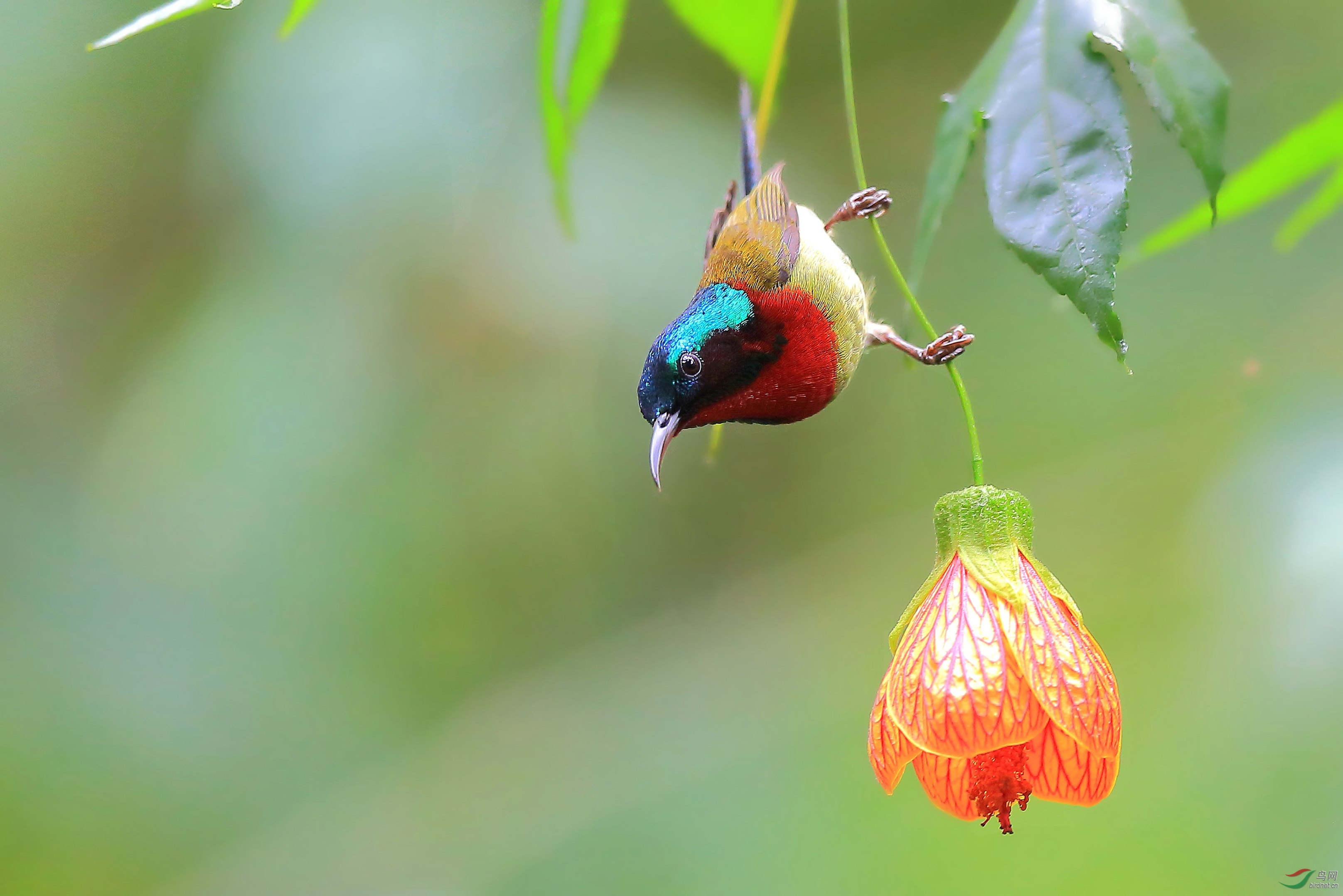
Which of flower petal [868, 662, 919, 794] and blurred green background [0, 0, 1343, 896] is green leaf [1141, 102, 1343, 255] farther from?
blurred green background [0, 0, 1343, 896]

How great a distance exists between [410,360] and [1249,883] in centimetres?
232

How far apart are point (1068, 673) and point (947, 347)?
330mm

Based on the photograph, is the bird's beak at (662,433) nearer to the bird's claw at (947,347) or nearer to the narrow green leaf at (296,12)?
the bird's claw at (947,347)

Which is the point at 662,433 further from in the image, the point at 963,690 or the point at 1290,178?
the point at 1290,178

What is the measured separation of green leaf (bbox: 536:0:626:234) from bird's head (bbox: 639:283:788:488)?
0.71 ft

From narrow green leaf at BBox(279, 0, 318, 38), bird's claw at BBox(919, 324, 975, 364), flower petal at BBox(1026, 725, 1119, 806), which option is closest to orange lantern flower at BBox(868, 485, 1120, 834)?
flower petal at BBox(1026, 725, 1119, 806)

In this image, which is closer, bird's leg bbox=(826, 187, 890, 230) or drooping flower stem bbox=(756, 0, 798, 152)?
drooping flower stem bbox=(756, 0, 798, 152)

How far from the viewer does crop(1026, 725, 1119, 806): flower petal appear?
87 centimetres

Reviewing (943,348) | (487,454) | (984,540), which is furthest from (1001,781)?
(487,454)

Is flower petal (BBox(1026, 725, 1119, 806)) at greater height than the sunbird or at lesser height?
lesser

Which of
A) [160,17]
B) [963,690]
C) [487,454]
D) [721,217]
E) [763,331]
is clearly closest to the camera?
[160,17]

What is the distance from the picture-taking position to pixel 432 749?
120 inches

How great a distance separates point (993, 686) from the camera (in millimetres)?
828

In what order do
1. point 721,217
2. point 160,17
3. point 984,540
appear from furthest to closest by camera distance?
point 721,217
point 984,540
point 160,17
